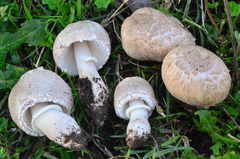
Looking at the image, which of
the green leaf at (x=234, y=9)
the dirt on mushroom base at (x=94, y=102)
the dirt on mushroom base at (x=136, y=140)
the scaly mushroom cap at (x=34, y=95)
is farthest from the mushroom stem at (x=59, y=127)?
the green leaf at (x=234, y=9)

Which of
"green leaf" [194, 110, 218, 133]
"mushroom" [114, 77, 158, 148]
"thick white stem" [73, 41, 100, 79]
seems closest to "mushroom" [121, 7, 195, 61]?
"mushroom" [114, 77, 158, 148]

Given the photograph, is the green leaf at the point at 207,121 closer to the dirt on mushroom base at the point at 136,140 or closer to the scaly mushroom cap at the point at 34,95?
the dirt on mushroom base at the point at 136,140

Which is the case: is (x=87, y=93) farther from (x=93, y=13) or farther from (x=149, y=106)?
(x=93, y=13)

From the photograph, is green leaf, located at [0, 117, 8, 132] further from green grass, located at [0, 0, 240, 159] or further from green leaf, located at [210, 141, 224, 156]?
green leaf, located at [210, 141, 224, 156]

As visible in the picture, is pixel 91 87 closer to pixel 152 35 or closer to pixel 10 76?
pixel 152 35

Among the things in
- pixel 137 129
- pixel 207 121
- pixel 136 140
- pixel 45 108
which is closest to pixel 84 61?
pixel 45 108

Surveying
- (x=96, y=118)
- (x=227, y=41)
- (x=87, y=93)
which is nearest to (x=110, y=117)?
(x=96, y=118)
